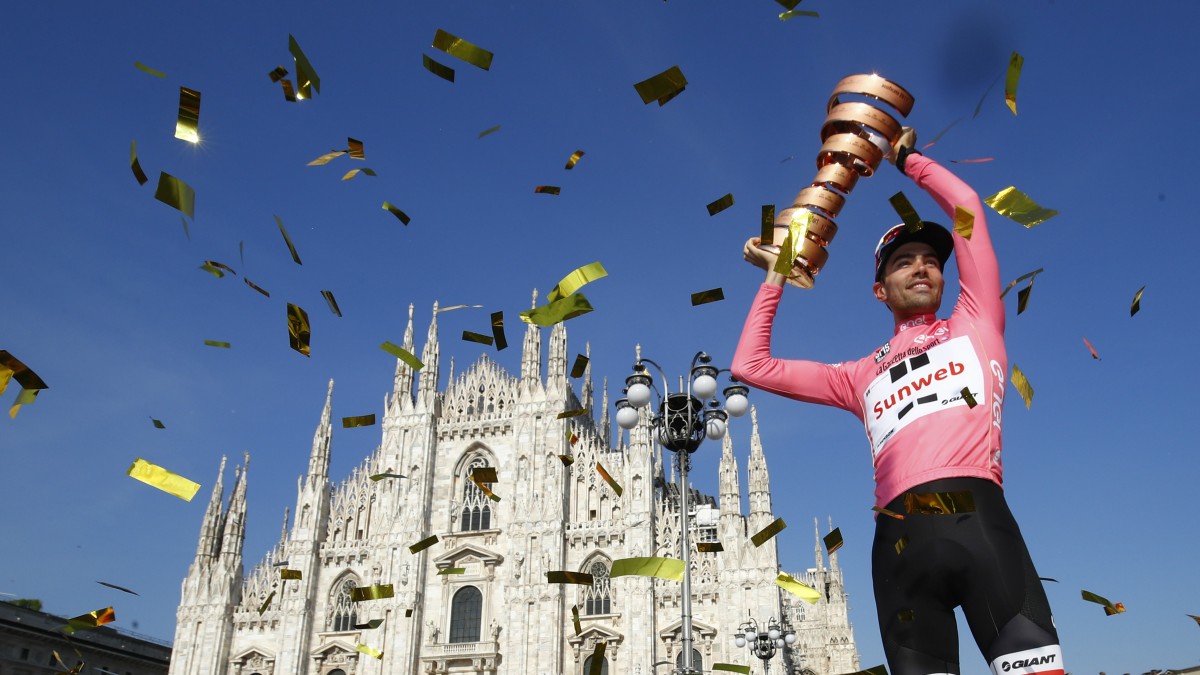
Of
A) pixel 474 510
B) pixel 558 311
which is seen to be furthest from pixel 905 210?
pixel 474 510

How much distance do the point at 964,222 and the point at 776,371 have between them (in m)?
1.17

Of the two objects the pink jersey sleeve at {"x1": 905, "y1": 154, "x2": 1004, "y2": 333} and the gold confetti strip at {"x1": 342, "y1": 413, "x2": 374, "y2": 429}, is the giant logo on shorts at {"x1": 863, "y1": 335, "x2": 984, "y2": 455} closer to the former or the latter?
the pink jersey sleeve at {"x1": 905, "y1": 154, "x2": 1004, "y2": 333}

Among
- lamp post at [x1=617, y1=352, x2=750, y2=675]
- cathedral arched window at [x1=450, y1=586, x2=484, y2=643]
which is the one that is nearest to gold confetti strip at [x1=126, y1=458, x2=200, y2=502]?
lamp post at [x1=617, y1=352, x2=750, y2=675]

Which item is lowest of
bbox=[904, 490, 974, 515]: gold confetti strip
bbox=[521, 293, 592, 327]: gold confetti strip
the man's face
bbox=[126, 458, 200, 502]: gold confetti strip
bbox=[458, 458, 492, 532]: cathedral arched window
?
bbox=[904, 490, 974, 515]: gold confetti strip

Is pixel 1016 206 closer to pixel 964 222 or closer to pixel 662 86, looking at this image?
pixel 964 222

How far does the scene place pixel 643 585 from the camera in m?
25.9

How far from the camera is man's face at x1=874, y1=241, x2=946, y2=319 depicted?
4.38 m

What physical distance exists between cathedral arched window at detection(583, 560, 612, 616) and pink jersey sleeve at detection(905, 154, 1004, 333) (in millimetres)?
23617

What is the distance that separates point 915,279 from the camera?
14.4ft

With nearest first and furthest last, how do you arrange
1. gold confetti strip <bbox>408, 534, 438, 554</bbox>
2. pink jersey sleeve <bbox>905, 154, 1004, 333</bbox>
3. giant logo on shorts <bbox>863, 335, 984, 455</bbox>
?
giant logo on shorts <bbox>863, 335, 984, 455</bbox> < pink jersey sleeve <bbox>905, 154, 1004, 333</bbox> < gold confetti strip <bbox>408, 534, 438, 554</bbox>

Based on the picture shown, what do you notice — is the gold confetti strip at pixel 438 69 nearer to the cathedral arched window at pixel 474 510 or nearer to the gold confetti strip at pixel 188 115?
the gold confetti strip at pixel 188 115

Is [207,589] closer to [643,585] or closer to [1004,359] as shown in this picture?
[643,585]

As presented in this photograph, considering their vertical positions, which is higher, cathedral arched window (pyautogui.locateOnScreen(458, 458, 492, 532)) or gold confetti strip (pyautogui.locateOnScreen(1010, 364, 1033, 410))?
cathedral arched window (pyautogui.locateOnScreen(458, 458, 492, 532))

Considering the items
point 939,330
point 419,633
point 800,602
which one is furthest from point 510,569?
point 939,330
